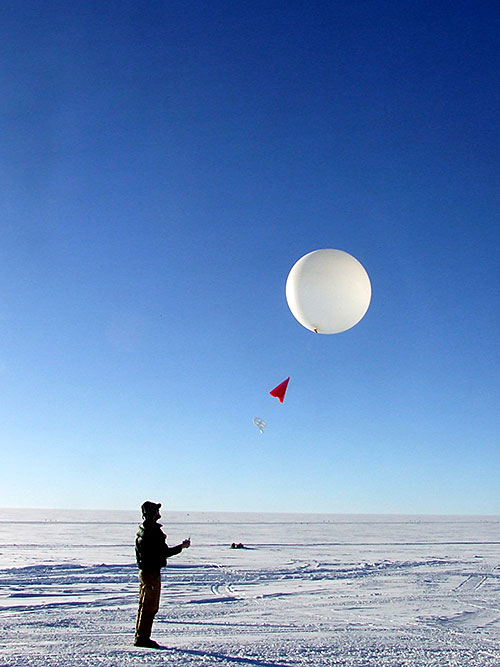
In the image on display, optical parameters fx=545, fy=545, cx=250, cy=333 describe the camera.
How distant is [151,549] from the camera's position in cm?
571

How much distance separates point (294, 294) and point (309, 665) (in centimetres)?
532

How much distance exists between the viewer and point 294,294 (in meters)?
8.86

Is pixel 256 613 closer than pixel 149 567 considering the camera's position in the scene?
No

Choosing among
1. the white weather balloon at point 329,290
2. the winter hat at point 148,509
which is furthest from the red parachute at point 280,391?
the winter hat at point 148,509

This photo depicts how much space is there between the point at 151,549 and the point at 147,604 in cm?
53

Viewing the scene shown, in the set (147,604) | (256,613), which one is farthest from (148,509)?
(256,613)

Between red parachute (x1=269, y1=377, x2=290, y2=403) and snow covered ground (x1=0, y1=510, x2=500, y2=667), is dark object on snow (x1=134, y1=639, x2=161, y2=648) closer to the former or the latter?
snow covered ground (x1=0, y1=510, x2=500, y2=667)

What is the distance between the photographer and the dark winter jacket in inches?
224

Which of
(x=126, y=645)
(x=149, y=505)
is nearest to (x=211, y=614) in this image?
(x=126, y=645)

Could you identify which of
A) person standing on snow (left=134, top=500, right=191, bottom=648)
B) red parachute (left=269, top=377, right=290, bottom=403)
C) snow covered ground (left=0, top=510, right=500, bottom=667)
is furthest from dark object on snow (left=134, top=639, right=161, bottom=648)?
red parachute (left=269, top=377, right=290, bottom=403)

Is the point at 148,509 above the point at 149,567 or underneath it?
above

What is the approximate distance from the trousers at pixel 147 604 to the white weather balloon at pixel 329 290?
15.3 feet

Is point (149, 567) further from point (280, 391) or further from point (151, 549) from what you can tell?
point (280, 391)

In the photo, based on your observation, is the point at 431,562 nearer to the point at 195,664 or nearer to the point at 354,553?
the point at 354,553
